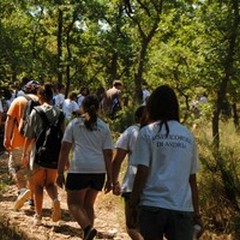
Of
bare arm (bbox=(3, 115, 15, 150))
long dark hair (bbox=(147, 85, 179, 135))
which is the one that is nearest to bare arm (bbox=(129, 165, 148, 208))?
long dark hair (bbox=(147, 85, 179, 135))

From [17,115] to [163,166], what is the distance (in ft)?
14.3

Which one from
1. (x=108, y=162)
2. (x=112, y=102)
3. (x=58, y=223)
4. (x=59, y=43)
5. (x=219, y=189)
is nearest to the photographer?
(x=108, y=162)

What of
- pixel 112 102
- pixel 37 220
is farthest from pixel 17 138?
pixel 112 102

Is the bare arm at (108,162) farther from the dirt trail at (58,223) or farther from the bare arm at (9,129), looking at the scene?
the bare arm at (9,129)

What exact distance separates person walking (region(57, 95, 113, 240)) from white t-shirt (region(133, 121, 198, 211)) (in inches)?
82.6

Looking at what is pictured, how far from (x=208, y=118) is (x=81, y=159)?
6.18 m

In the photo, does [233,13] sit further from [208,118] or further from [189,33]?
[208,118]

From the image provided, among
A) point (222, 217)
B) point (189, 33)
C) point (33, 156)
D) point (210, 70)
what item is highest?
point (189, 33)

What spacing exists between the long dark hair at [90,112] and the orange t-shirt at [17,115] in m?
1.89

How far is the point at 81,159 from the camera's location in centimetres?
604

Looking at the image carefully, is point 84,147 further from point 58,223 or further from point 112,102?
point 112,102

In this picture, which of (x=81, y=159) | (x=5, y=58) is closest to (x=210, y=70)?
(x=81, y=159)

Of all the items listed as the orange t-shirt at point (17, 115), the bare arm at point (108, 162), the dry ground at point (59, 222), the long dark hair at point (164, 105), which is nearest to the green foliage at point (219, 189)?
the dry ground at point (59, 222)

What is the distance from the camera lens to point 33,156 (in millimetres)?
6910
